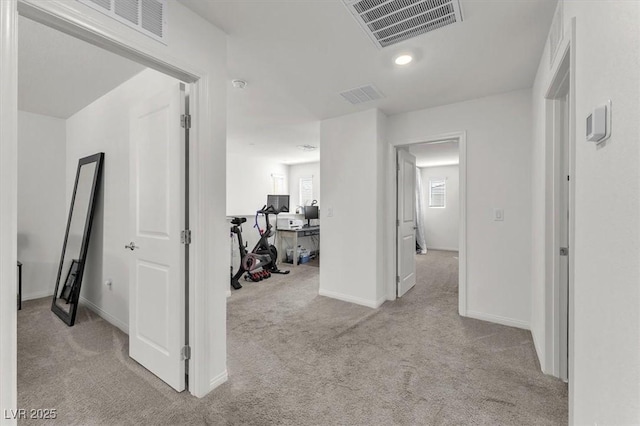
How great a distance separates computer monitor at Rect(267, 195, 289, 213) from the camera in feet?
19.6

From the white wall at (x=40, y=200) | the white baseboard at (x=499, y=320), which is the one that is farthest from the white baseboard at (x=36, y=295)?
the white baseboard at (x=499, y=320)

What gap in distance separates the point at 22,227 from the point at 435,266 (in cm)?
673

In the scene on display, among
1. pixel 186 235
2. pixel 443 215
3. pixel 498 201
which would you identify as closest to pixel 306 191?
pixel 443 215

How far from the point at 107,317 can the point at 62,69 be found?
2.45m

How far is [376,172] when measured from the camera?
3434 mm

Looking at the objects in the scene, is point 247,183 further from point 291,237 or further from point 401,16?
point 401,16

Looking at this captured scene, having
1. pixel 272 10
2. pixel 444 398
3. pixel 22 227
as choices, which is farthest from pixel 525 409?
pixel 22 227

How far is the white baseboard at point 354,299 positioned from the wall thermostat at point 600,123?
9.13 ft

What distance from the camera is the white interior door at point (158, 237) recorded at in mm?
1839

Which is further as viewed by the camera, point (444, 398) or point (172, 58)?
point (444, 398)

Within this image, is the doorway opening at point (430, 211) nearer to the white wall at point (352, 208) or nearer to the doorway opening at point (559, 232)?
the white wall at point (352, 208)

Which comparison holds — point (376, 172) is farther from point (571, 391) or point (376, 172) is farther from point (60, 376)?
point (60, 376)

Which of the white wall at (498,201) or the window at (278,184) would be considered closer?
the white wall at (498,201)

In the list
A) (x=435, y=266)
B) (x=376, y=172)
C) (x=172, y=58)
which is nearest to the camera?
(x=172, y=58)
